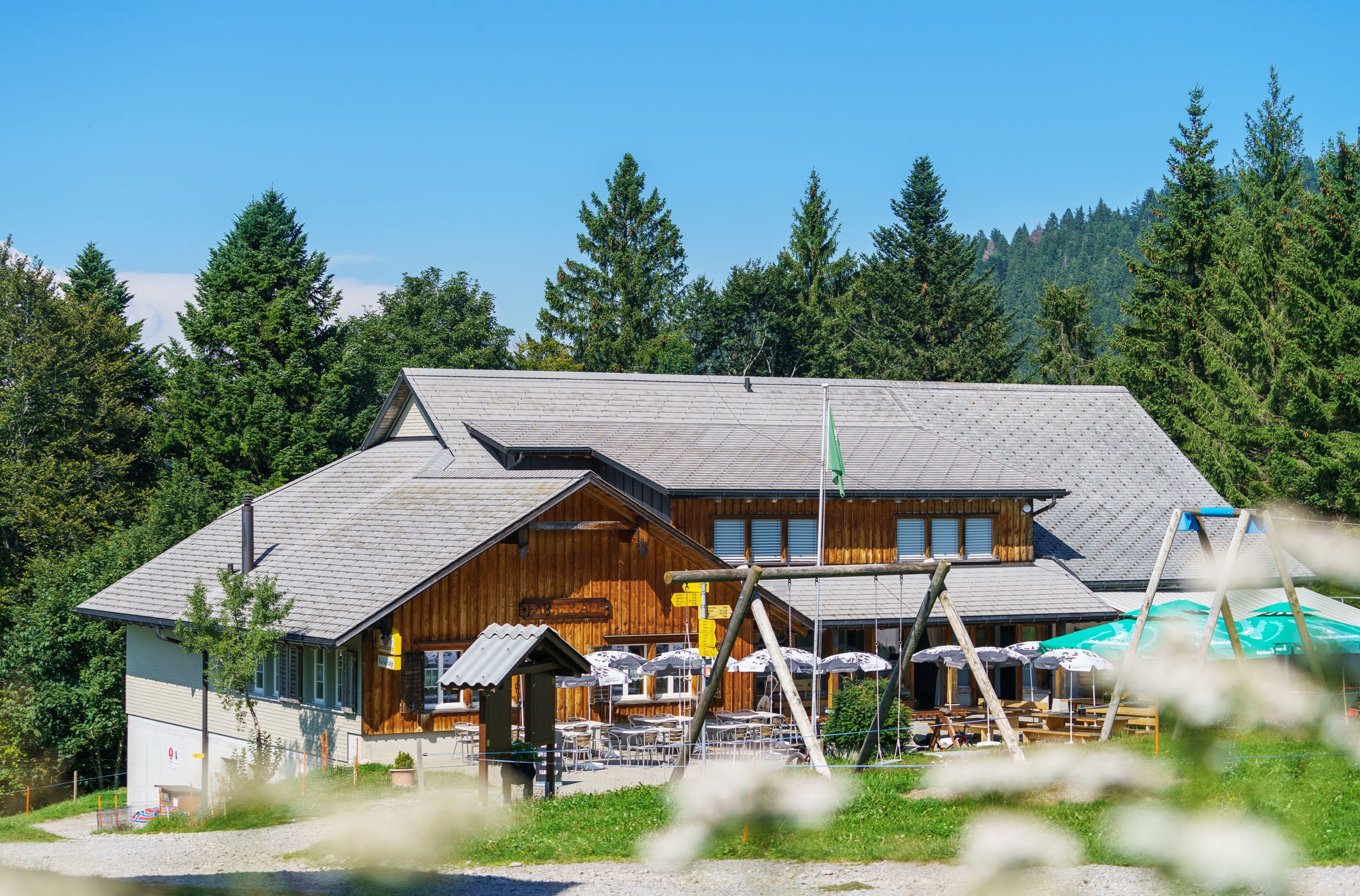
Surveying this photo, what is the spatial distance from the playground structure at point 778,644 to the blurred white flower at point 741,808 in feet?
42.4

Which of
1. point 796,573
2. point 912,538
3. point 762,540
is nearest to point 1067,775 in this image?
point 796,573

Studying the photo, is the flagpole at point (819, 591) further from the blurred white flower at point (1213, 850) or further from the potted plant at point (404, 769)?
the blurred white flower at point (1213, 850)

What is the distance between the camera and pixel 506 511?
89.5ft

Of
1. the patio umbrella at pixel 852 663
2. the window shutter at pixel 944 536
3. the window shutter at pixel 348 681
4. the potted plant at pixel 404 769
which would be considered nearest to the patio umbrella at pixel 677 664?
the patio umbrella at pixel 852 663

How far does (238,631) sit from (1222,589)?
83.2ft

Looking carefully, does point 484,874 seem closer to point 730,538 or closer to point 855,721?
point 855,721

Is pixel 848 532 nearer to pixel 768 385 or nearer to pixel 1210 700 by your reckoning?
pixel 768 385

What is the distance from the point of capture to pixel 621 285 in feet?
243

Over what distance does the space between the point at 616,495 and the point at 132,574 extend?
13766mm

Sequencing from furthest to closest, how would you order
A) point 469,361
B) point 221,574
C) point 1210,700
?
point 469,361
point 221,574
point 1210,700

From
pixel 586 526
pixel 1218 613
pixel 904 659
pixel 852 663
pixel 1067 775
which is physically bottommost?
pixel 852 663

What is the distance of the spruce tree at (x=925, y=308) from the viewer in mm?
72500

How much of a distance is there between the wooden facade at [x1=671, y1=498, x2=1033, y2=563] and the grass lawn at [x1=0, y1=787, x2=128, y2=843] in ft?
43.1

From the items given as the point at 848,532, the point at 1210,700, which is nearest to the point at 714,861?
the point at 1210,700
